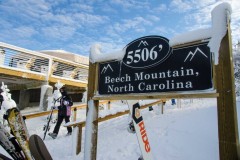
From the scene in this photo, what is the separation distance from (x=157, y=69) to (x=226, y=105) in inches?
36.2

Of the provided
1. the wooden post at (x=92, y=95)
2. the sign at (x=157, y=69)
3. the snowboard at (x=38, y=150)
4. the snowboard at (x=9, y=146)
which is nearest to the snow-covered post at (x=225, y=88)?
the sign at (x=157, y=69)

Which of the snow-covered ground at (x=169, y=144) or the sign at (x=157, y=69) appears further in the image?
the snow-covered ground at (x=169, y=144)

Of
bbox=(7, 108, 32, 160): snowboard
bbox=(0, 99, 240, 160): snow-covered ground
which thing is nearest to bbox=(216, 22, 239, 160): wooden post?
bbox=(0, 99, 240, 160): snow-covered ground

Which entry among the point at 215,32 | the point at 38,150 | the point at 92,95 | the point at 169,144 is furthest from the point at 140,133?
the point at 169,144

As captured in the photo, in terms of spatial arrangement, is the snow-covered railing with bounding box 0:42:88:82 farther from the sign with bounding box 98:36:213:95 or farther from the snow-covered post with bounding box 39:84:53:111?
the sign with bounding box 98:36:213:95

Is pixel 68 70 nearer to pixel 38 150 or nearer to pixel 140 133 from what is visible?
pixel 140 133

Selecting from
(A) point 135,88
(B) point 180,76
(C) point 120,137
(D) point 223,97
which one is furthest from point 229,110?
(C) point 120,137

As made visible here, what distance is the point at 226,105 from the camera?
2531mm

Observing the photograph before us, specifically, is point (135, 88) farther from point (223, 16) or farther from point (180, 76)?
point (223, 16)

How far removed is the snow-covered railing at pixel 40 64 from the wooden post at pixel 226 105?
13.3 meters

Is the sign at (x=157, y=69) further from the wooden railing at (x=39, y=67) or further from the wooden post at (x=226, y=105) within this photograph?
the wooden railing at (x=39, y=67)

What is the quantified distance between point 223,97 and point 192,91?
1.10 feet

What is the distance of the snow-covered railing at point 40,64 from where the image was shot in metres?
14.0

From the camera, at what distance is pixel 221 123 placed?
8.27ft
